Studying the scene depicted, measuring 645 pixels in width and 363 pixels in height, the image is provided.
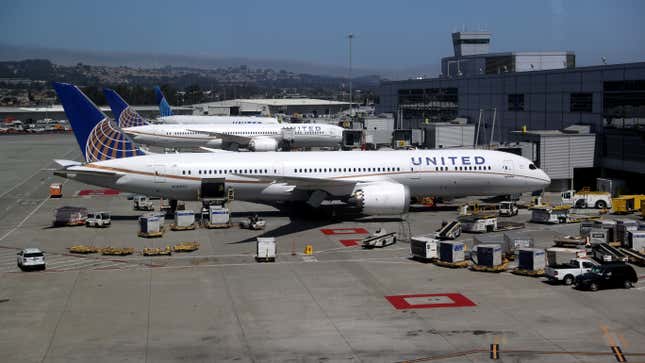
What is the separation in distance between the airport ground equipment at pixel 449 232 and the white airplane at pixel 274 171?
217 inches

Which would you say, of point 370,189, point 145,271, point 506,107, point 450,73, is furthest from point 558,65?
point 145,271

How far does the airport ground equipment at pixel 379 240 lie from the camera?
41562 millimetres

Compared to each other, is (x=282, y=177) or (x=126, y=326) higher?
(x=282, y=177)

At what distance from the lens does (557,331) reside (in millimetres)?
25875

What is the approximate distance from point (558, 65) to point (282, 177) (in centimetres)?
7453

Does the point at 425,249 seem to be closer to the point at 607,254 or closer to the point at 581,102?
the point at 607,254

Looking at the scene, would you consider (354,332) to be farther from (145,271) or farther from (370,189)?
(370,189)

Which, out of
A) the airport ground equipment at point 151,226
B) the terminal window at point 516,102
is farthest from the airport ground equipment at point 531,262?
the terminal window at point 516,102

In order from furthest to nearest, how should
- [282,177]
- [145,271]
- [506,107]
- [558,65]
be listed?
[558,65] → [506,107] → [282,177] → [145,271]

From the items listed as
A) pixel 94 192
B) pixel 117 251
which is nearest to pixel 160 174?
pixel 117 251

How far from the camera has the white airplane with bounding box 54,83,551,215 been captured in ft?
164

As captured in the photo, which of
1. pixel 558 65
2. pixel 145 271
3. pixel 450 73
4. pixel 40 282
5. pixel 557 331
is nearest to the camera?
pixel 557 331

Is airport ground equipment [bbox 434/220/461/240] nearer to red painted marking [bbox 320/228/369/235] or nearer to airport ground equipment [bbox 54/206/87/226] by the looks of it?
red painted marking [bbox 320/228/369/235]

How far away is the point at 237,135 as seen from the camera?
9988cm
